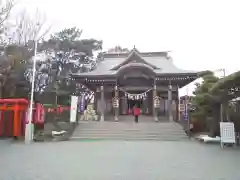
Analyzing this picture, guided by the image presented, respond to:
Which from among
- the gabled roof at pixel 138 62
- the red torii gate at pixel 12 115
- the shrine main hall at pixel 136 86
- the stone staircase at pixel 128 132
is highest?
the gabled roof at pixel 138 62

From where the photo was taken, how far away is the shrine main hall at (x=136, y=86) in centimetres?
2402

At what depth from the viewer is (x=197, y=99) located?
17016 mm

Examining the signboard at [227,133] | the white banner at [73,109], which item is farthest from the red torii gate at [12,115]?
the signboard at [227,133]

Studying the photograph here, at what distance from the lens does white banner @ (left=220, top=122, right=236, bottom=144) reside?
12580 millimetres

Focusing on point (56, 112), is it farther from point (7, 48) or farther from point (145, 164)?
point (145, 164)

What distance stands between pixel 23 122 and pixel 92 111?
26.8ft

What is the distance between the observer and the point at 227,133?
41.7 feet

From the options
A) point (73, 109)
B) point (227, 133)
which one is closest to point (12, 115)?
point (73, 109)

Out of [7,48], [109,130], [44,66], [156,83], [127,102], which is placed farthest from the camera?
[44,66]

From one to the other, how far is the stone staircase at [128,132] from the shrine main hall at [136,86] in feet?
11.3

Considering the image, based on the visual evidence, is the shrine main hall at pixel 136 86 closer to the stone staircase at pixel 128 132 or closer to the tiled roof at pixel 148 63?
the tiled roof at pixel 148 63

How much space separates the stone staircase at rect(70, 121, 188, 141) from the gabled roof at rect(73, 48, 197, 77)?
581 cm

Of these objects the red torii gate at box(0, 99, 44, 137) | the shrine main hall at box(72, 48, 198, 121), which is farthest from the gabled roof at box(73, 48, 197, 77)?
the red torii gate at box(0, 99, 44, 137)

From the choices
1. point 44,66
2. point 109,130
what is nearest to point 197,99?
point 109,130
